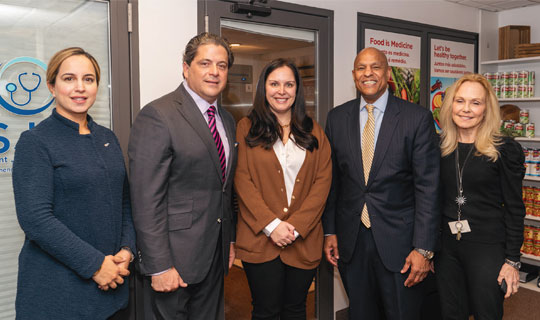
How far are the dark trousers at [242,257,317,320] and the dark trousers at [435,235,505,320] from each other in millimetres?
691

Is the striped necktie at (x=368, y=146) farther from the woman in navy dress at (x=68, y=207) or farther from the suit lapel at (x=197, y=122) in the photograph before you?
the woman in navy dress at (x=68, y=207)

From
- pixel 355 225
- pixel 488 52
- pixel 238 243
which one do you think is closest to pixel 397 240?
pixel 355 225

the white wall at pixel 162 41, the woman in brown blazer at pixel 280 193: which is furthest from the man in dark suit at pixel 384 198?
the white wall at pixel 162 41

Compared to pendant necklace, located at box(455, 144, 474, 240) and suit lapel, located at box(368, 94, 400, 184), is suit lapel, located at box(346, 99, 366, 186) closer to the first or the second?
suit lapel, located at box(368, 94, 400, 184)

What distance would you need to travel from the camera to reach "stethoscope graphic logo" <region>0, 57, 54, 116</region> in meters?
2.14

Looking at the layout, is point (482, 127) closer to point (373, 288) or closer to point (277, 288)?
point (373, 288)

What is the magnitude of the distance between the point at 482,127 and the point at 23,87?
2.35 metres

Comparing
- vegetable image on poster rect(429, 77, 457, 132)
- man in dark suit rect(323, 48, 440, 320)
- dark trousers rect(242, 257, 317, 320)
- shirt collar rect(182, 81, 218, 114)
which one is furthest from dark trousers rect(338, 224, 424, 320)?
vegetable image on poster rect(429, 77, 457, 132)

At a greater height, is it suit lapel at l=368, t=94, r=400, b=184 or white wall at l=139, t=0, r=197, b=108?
white wall at l=139, t=0, r=197, b=108

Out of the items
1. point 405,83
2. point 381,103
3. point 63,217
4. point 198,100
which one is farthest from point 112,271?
point 405,83

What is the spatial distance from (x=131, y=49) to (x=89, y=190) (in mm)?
1049

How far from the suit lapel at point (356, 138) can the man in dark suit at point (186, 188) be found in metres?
0.68

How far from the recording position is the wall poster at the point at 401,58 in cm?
357

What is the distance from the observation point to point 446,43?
410cm
